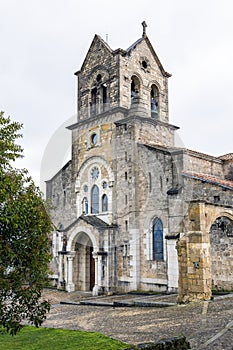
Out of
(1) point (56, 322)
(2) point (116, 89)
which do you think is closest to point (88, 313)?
(1) point (56, 322)

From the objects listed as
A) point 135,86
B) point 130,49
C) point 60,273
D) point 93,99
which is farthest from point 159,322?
point 130,49

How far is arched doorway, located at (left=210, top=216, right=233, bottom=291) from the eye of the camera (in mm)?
18922

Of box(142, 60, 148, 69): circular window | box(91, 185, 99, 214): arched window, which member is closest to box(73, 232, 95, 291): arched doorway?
box(91, 185, 99, 214): arched window

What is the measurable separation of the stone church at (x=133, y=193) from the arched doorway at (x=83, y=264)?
65mm

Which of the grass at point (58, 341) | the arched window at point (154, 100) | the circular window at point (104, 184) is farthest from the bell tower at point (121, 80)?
the grass at point (58, 341)

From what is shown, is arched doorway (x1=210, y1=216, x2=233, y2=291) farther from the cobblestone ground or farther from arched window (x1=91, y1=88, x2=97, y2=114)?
arched window (x1=91, y1=88, x2=97, y2=114)

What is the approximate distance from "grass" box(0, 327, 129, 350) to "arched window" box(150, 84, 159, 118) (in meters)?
17.4

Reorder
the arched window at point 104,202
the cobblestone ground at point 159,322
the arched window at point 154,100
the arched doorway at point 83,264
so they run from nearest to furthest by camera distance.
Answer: the cobblestone ground at point 159,322 → the arched window at point 104,202 → the arched doorway at point 83,264 → the arched window at point 154,100

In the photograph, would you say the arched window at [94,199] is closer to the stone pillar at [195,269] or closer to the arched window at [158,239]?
the arched window at [158,239]

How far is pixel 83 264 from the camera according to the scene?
25406 millimetres

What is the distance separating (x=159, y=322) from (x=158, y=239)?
9256mm

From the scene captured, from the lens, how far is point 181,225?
2012 centimetres

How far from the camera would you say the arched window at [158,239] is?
844 inches

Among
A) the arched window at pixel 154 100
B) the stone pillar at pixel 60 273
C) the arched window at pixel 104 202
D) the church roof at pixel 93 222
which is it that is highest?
the arched window at pixel 154 100
